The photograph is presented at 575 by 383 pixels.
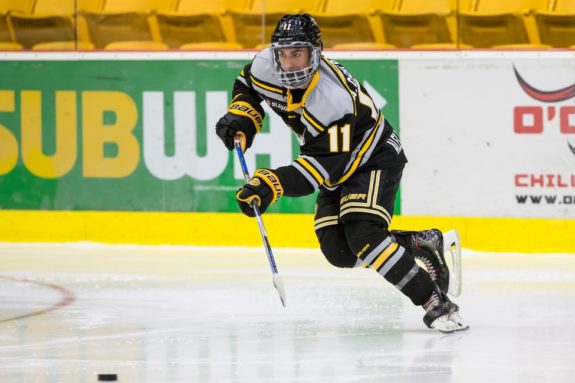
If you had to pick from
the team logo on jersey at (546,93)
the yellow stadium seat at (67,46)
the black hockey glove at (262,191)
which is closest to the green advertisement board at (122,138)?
the yellow stadium seat at (67,46)

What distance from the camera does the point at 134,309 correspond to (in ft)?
17.4

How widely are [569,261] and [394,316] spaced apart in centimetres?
190

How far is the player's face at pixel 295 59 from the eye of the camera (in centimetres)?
437

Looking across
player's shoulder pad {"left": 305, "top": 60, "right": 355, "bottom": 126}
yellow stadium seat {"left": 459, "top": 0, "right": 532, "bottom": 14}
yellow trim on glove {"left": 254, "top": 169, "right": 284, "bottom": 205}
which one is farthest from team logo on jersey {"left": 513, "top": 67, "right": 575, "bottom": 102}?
yellow trim on glove {"left": 254, "top": 169, "right": 284, "bottom": 205}

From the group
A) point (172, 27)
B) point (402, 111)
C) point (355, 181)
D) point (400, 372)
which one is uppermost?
point (172, 27)

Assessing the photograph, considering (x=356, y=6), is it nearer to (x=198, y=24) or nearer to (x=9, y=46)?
(x=198, y=24)

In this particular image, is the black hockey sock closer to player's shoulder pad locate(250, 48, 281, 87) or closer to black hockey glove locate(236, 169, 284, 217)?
black hockey glove locate(236, 169, 284, 217)

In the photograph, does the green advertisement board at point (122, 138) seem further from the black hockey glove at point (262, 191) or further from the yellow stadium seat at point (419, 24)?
the black hockey glove at point (262, 191)

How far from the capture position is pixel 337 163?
4383 millimetres

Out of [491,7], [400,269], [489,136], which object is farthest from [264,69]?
[491,7]

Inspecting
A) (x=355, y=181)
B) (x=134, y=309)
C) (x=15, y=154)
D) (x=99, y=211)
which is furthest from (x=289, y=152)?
(x=355, y=181)

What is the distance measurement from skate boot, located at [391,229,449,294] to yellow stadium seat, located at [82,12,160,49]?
3.20 meters

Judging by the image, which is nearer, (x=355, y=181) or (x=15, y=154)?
(x=355, y=181)

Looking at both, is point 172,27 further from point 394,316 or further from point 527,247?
point 394,316
